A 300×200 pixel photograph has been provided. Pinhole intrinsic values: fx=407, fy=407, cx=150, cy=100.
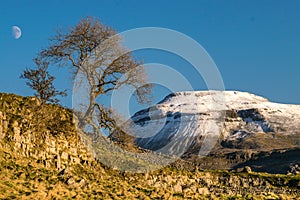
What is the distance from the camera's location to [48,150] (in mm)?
36094

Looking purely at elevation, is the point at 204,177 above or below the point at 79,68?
below

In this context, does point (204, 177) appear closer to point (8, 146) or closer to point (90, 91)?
point (90, 91)

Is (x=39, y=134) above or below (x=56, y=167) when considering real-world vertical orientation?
above

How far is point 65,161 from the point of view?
36.8 m

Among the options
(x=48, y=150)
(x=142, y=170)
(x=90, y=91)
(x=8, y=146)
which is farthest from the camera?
(x=142, y=170)

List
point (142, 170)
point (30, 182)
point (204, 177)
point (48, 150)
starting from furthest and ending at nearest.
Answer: point (204, 177) < point (142, 170) < point (48, 150) < point (30, 182)

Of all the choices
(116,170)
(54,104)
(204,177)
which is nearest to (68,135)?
(54,104)

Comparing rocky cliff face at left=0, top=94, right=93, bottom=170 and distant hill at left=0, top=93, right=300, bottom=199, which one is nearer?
distant hill at left=0, top=93, right=300, bottom=199

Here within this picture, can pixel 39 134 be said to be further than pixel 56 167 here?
Yes

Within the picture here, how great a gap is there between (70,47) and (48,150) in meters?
10.4

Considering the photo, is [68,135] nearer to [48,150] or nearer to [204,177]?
[48,150]

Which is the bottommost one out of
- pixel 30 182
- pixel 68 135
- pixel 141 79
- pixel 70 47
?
pixel 30 182

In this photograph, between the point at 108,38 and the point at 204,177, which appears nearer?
the point at 108,38

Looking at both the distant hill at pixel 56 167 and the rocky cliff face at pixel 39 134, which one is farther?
the rocky cliff face at pixel 39 134
